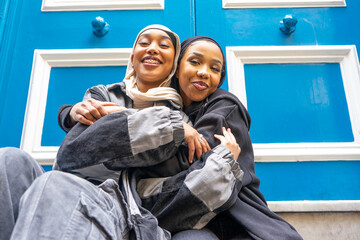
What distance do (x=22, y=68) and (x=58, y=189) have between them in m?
1.27

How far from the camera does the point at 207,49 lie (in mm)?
1044

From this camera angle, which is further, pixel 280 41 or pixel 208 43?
pixel 280 41

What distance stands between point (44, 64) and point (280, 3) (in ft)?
4.44

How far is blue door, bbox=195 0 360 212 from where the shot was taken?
134 centimetres

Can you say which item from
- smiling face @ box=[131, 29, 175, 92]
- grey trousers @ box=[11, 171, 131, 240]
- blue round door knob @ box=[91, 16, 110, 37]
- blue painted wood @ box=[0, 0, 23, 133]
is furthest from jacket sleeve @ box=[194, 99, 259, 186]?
blue painted wood @ box=[0, 0, 23, 133]

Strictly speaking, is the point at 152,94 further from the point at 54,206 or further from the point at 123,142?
the point at 54,206

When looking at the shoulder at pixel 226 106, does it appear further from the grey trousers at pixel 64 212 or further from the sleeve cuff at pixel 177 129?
the grey trousers at pixel 64 212

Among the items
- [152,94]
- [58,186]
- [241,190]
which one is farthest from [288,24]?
[58,186]

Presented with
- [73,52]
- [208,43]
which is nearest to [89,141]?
[208,43]

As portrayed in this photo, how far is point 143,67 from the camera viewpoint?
1.10 meters

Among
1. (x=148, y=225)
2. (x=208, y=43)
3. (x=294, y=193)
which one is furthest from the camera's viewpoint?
(x=294, y=193)

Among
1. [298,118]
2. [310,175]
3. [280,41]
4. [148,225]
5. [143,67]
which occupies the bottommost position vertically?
[148,225]

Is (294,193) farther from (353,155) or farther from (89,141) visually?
(89,141)

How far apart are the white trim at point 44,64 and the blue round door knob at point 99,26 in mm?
105
